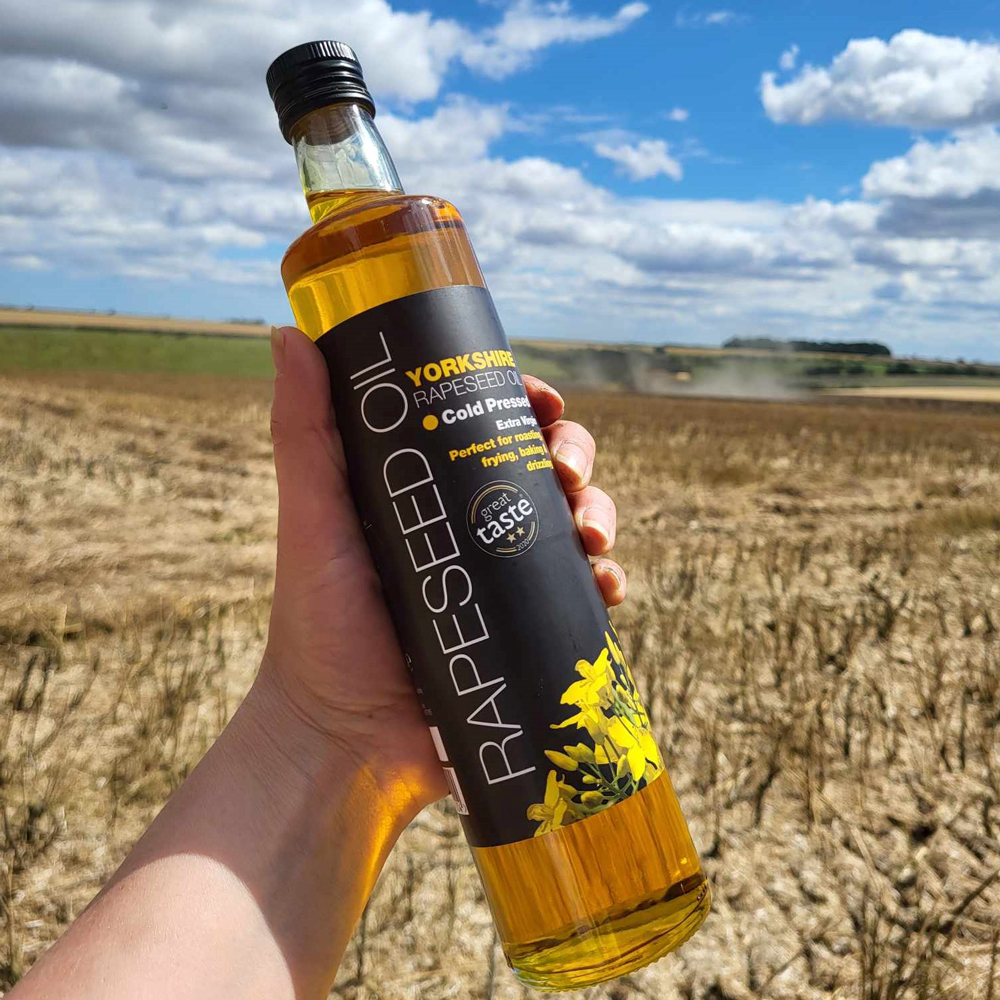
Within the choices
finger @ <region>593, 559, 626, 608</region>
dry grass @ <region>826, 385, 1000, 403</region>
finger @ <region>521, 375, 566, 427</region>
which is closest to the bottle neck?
finger @ <region>521, 375, 566, 427</region>

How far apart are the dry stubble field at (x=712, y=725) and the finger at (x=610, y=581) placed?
1170mm

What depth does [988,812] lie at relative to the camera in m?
2.98

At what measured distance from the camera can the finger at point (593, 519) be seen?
1.85 m

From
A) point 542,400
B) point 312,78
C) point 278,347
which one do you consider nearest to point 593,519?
point 542,400

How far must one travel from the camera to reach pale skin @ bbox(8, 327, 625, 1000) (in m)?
1.36

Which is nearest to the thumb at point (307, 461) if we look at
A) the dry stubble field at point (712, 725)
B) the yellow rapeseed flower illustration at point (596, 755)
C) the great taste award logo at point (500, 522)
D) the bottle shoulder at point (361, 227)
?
the bottle shoulder at point (361, 227)

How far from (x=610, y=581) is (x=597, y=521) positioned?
0.55 ft

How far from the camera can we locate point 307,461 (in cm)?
173

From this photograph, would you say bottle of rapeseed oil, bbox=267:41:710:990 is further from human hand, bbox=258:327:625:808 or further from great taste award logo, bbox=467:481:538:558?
human hand, bbox=258:327:625:808

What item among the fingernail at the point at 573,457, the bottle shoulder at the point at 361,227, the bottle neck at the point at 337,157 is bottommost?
the fingernail at the point at 573,457

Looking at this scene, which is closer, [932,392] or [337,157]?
[337,157]

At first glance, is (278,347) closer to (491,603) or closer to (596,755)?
(491,603)

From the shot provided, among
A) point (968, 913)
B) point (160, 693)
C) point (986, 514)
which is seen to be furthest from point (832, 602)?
point (160, 693)

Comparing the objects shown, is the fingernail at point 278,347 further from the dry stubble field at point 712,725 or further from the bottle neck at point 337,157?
the dry stubble field at point 712,725
